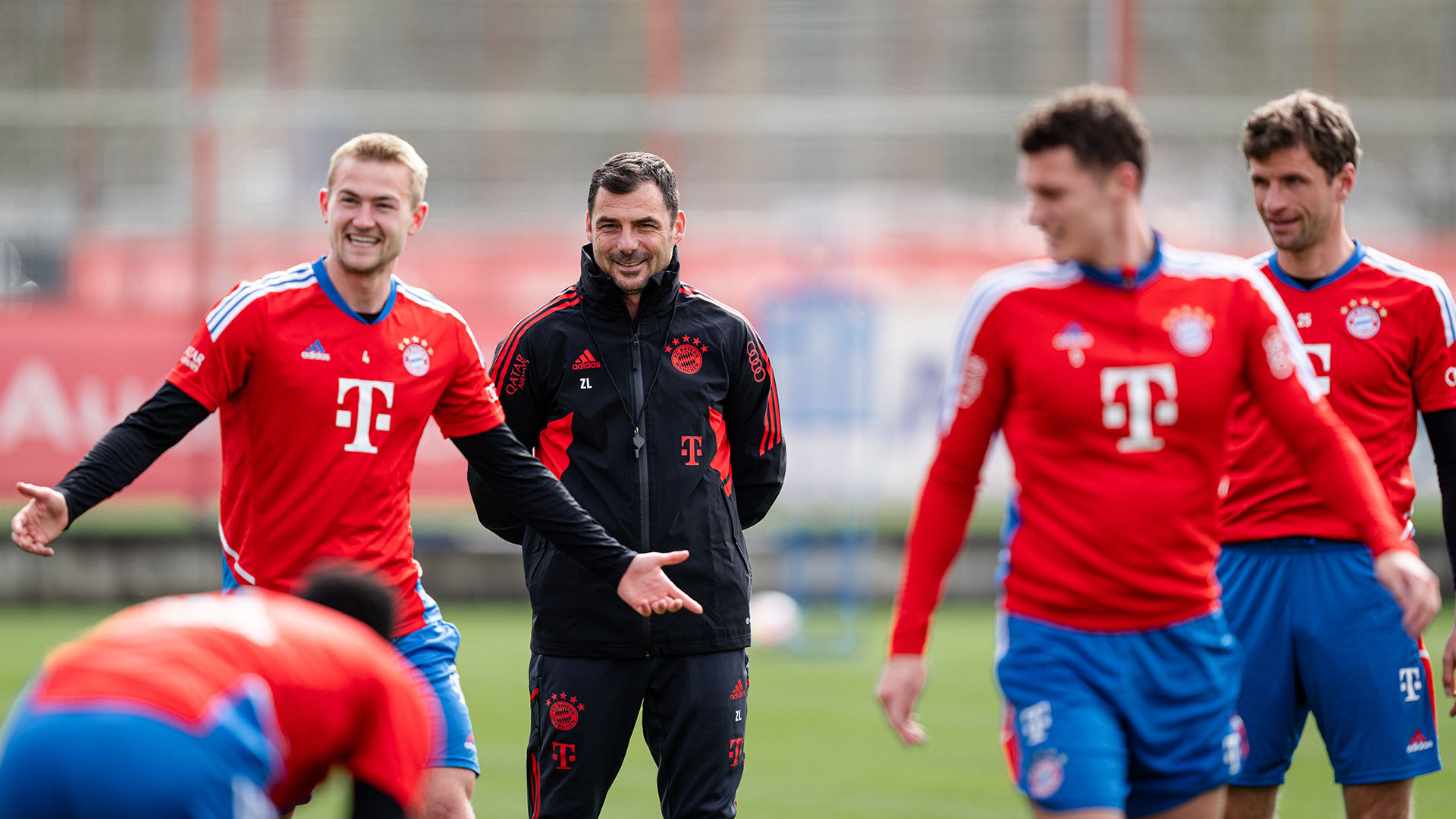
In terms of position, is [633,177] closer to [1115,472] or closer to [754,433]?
[754,433]

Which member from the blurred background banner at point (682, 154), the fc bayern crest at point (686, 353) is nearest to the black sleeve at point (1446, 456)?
the fc bayern crest at point (686, 353)

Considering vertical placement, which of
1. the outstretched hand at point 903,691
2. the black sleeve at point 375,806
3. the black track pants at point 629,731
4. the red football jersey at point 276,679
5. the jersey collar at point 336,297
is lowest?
the black track pants at point 629,731

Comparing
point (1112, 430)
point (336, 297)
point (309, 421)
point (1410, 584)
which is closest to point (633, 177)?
point (336, 297)

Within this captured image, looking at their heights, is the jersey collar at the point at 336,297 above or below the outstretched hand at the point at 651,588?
above

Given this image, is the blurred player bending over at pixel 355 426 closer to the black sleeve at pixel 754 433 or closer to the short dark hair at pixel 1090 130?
the black sleeve at pixel 754 433

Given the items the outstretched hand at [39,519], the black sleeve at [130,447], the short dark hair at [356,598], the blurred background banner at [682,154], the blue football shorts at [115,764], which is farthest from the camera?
the blurred background banner at [682,154]

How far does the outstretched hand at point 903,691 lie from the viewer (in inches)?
145

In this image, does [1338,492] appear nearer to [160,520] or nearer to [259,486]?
[259,486]

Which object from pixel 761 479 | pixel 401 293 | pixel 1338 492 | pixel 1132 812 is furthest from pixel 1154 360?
pixel 401 293

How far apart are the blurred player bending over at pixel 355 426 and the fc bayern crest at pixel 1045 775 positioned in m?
1.43

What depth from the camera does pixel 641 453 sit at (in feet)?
16.9

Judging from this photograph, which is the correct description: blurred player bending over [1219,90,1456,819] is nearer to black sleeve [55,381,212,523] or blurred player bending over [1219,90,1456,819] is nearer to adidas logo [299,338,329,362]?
adidas logo [299,338,329,362]

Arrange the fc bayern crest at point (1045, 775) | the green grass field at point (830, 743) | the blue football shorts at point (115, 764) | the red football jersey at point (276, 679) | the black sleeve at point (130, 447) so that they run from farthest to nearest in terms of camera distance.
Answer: the green grass field at point (830, 743)
the black sleeve at point (130, 447)
the fc bayern crest at point (1045, 775)
the red football jersey at point (276, 679)
the blue football shorts at point (115, 764)

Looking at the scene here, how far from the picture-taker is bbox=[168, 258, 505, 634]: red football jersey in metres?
4.79
